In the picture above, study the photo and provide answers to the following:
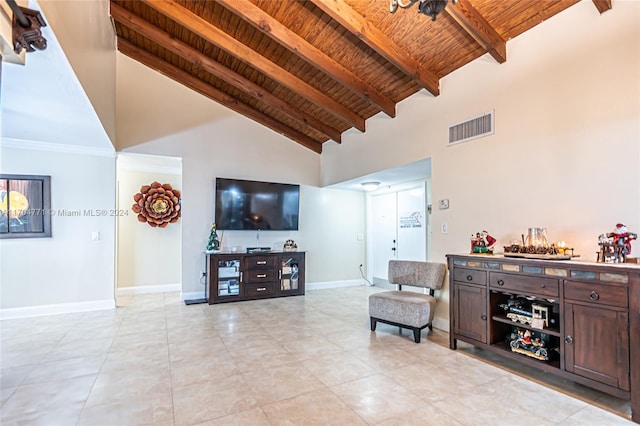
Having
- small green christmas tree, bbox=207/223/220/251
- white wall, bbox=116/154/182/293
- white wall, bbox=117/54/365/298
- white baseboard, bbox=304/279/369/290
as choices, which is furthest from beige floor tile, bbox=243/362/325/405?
white wall, bbox=116/154/182/293


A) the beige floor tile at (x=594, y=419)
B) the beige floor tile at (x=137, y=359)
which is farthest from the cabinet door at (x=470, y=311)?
the beige floor tile at (x=137, y=359)

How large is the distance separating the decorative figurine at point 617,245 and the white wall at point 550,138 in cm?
18

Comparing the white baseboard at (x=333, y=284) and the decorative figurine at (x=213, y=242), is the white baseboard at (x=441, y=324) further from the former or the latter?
the decorative figurine at (x=213, y=242)

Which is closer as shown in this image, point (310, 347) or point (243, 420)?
point (243, 420)

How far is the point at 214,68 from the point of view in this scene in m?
4.64

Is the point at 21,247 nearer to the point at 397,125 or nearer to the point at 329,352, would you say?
the point at 329,352

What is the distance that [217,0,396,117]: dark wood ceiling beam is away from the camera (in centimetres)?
328

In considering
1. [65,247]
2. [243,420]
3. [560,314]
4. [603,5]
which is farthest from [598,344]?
[65,247]

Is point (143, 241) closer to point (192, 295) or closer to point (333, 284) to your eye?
point (192, 295)

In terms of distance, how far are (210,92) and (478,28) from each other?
436 cm

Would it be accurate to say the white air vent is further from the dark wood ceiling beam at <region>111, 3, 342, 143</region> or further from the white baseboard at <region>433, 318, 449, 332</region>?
the dark wood ceiling beam at <region>111, 3, 342, 143</region>

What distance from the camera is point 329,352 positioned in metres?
3.08

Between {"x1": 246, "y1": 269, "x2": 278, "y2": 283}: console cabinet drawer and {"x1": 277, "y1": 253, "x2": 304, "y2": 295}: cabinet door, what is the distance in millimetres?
136

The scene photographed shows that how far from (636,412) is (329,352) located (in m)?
2.21
